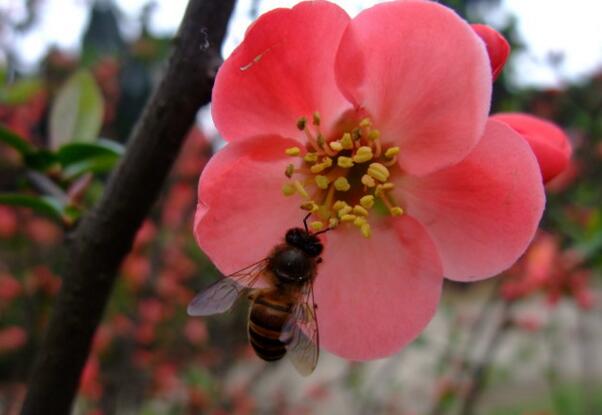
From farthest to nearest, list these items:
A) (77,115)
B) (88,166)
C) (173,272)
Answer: (173,272)
(77,115)
(88,166)

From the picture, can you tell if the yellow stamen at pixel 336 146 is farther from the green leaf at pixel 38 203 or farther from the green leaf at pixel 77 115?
the green leaf at pixel 77 115

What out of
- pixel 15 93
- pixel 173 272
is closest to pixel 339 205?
pixel 15 93

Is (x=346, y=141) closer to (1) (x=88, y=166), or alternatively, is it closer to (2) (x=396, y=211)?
(2) (x=396, y=211)

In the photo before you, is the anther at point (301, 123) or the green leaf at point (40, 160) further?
the green leaf at point (40, 160)

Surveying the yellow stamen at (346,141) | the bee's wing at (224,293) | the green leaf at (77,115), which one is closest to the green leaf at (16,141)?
the green leaf at (77,115)

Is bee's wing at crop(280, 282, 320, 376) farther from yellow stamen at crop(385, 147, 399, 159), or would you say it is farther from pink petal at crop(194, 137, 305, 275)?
yellow stamen at crop(385, 147, 399, 159)

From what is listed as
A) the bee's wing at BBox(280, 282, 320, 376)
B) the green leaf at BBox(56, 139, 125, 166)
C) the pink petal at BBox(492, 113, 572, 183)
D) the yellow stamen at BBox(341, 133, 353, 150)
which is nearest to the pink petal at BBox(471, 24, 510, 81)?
the pink petal at BBox(492, 113, 572, 183)
